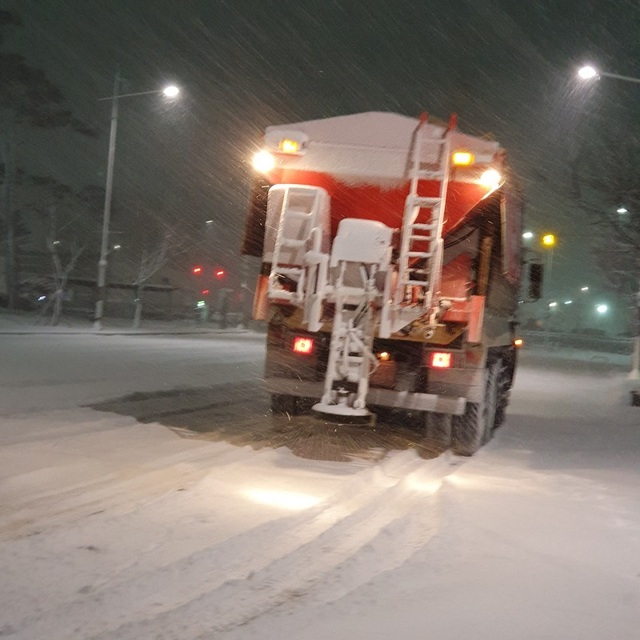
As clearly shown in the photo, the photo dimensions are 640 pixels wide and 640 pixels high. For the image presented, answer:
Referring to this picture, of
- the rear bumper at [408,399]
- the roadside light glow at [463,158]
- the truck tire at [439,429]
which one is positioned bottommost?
the truck tire at [439,429]

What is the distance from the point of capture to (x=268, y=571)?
477 cm

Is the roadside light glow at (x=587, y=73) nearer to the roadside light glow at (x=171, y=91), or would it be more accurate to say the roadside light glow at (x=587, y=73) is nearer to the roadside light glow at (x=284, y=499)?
the roadside light glow at (x=284, y=499)

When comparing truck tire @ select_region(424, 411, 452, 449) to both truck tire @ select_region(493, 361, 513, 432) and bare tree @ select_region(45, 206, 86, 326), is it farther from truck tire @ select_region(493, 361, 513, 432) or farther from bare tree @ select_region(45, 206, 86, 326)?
bare tree @ select_region(45, 206, 86, 326)

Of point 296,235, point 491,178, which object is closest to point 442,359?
point 491,178

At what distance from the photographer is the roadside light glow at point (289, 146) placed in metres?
9.02

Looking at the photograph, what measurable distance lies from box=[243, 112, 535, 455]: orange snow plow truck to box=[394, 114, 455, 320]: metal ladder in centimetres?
2

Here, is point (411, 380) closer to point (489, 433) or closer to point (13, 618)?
point (489, 433)

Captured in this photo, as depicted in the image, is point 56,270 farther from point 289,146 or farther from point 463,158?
point 463,158

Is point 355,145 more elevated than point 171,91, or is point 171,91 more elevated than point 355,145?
point 171,91

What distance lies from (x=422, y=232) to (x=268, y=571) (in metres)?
4.94

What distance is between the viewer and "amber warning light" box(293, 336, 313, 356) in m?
9.70

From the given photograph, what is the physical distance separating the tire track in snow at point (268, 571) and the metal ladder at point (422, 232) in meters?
2.42

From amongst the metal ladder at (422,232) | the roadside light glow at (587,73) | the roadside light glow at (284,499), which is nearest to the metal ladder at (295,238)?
the metal ladder at (422,232)

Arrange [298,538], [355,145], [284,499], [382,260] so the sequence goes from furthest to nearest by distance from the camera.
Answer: [355,145] < [382,260] < [284,499] < [298,538]
